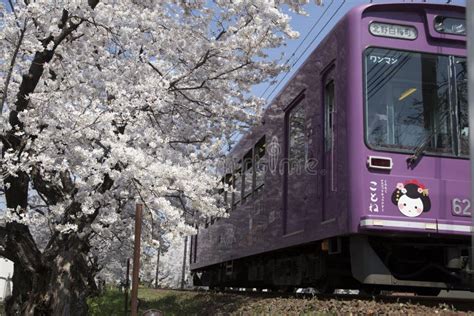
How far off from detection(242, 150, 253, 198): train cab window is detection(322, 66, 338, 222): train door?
3.96 meters

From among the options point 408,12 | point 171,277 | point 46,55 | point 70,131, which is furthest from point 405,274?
point 171,277

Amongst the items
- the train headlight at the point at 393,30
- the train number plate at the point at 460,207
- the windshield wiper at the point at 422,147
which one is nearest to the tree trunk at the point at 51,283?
the windshield wiper at the point at 422,147

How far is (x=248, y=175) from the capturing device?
11469mm

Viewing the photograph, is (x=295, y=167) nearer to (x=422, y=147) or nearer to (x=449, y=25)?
(x=422, y=147)

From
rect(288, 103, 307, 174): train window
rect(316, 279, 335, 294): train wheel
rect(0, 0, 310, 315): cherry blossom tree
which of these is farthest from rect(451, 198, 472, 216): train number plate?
rect(0, 0, 310, 315): cherry blossom tree

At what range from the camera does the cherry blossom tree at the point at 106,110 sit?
298 inches

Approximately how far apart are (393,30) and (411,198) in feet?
6.18

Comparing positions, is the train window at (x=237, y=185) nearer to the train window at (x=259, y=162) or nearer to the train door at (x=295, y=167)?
the train window at (x=259, y=162)

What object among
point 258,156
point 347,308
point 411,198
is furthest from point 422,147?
point 258,156

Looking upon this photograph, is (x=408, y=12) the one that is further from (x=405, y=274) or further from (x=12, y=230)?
(x=12, y=230)

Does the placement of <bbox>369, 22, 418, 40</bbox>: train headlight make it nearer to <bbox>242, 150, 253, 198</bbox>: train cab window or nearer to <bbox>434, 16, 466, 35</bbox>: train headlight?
<bbox>434, 16, 466, 35</bbox>: train headlight

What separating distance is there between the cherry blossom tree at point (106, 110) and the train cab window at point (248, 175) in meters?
1.16

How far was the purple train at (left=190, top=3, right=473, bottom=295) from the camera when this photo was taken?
6141 mm

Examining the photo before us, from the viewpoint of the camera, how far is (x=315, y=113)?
295 inches
